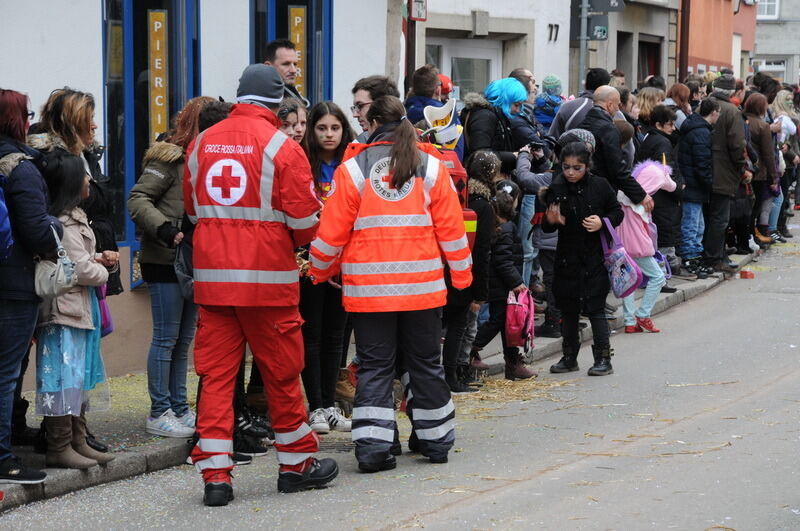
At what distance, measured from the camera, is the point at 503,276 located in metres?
10.1

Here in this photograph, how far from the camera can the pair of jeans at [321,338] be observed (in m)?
8.34

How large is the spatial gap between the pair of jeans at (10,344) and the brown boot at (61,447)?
1.01 ft

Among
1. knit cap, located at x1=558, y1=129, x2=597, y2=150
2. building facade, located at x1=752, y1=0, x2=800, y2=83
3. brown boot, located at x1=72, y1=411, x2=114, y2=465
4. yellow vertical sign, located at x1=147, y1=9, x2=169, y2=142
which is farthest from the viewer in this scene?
building facade, located at x1=752, y1=0, x2=800, y2=83

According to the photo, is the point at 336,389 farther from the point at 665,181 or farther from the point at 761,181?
the point at 761,181

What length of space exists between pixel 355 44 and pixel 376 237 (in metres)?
5.51

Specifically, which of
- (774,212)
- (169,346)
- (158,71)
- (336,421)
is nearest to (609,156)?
(158,71)

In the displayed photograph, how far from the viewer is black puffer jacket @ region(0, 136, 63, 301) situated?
260 inches

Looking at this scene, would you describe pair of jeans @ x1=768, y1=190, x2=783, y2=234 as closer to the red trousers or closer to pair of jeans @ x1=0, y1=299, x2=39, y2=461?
the red trousers

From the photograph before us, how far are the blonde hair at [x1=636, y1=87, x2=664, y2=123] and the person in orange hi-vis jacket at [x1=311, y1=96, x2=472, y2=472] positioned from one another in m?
7.37

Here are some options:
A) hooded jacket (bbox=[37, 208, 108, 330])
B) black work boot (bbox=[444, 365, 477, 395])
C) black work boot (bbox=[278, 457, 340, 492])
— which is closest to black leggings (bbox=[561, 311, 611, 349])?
black work boot (bbox=[444, 365, 477, 395])

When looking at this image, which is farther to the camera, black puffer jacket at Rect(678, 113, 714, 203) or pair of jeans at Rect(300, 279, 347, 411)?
black puffer jacket at Rect(678, 113, 714, 203)

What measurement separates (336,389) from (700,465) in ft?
8.69

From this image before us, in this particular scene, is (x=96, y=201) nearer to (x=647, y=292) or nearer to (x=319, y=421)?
(x=319, y=421)

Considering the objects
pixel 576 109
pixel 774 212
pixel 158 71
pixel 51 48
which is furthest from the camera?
pixel 774 212
